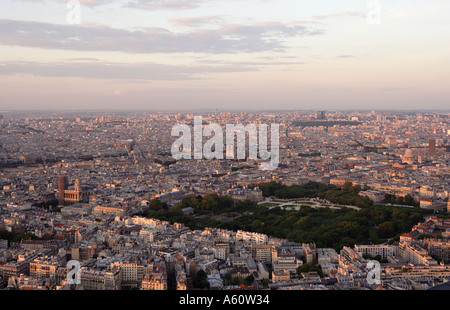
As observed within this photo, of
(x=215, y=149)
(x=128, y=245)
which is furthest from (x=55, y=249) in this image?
(x=215, y=149)

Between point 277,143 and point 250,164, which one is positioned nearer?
point 250,164

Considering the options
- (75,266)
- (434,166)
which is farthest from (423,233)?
(434,166)

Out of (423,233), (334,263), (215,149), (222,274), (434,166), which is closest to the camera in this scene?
(222,274)
